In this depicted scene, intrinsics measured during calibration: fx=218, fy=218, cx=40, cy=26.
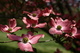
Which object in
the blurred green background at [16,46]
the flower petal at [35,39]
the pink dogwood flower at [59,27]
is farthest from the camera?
the blurred green background at [16,46]

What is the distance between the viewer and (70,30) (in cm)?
138

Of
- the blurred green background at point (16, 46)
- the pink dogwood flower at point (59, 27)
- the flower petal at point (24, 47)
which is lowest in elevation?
the flower petal at point (24, 47)

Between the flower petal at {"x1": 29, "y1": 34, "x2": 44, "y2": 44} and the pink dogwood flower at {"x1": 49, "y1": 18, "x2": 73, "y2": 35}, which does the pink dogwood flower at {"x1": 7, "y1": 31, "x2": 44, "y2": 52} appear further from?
the pink dogwood flower at {"x1": 49, "y1": 18, "x2": 73, "y2": 35}

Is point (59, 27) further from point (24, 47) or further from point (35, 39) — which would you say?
point (24, 47)

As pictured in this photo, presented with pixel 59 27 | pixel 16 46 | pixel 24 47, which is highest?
pixel 16 46

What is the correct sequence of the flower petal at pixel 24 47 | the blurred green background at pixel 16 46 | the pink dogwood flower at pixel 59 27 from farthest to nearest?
the blurred green background at pixel 16 46
the pink dogwood flower at pixel 59 27
the flower petal at pixel 24 47

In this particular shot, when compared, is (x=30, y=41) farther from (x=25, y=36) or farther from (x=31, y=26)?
(x=31, y=26)

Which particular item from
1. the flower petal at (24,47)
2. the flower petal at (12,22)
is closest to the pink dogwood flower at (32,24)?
the flower petal at (12,22)

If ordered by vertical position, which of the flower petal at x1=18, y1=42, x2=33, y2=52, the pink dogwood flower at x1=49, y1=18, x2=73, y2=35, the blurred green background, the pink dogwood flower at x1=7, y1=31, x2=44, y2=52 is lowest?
the flower petal at x1=18, y1=42, x2=33, y2=52

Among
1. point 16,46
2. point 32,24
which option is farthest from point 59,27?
point 16,46

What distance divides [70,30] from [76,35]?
69 millimetres

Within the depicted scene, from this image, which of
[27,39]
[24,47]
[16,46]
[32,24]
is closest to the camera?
[24,47]

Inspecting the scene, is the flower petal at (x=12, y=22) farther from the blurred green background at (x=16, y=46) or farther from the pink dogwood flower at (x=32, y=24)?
the blurred green background at (x=16, y=46)

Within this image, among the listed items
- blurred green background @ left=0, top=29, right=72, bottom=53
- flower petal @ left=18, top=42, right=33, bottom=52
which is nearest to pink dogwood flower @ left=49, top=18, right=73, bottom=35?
flower petal @ left=18, top=42, right=33, bottom=52
